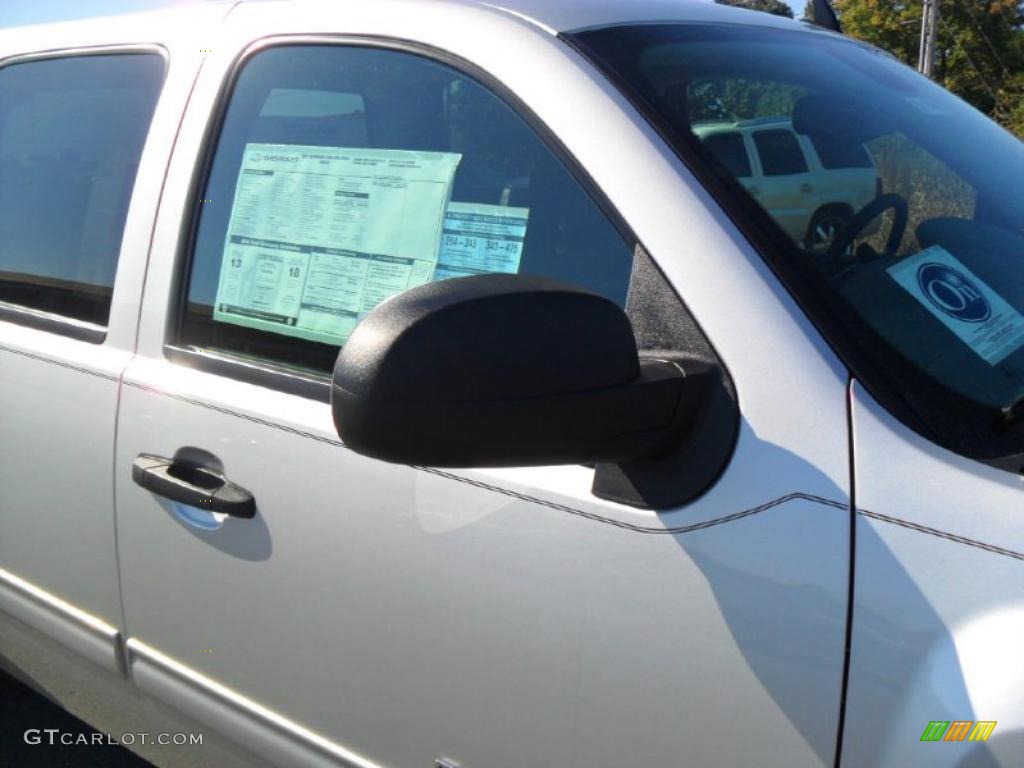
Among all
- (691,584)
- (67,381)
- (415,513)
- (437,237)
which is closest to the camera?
(691,584)

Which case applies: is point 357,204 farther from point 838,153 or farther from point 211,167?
point 838,153

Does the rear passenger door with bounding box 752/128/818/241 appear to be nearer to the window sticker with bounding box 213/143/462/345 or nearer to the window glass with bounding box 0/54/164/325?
the window sticker with bounding box 213/143/462/345

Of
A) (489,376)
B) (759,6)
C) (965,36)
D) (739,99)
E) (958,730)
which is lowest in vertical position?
(958,730)

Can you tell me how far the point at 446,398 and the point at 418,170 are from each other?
2.08ft

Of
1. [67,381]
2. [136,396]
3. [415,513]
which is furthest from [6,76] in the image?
[415,513]

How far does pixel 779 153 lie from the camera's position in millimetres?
1659

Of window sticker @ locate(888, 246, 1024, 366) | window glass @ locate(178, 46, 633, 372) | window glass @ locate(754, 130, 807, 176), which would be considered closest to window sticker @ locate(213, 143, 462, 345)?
window glass @ locate(178, 46, 633, 372)

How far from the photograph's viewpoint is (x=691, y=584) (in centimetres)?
132

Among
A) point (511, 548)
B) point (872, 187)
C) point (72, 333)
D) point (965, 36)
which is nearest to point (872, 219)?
point (872, 187)

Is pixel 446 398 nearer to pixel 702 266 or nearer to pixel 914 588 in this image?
pixel 702 266

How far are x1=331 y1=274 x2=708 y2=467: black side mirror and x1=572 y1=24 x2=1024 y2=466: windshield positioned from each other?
31cm

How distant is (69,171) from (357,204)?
945mm

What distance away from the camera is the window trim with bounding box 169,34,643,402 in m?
1.55

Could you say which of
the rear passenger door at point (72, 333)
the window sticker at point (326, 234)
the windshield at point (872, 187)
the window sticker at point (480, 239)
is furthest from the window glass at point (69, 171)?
the windshield at point (872, 187)
